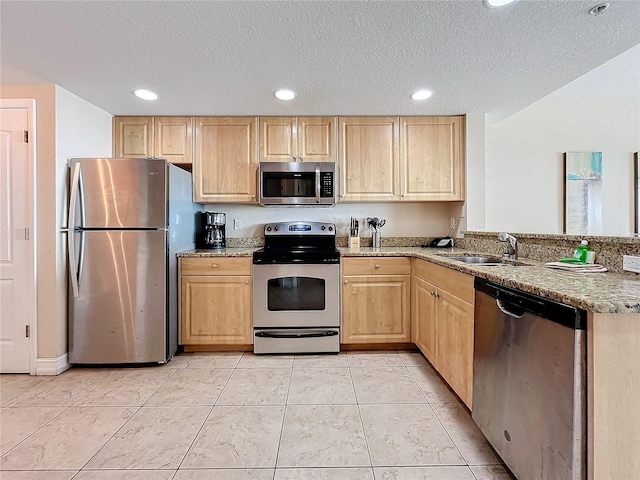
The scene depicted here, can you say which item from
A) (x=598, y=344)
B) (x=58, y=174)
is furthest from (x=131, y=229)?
(x=598, y=344)

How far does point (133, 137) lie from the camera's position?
288 centimetres

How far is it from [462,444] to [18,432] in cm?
233

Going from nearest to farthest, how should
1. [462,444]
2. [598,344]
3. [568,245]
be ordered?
[598,344], [462,444], [568,245]

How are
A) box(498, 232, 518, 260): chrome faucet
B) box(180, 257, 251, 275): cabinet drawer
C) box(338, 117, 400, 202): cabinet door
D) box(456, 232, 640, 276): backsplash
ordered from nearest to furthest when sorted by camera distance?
box(456, 232, 640, 276): backsplash, box(498, 232, 518, 260): chrome faucet, box(180, 257, 251, 275): cabinet drawer, box(338, 117, 400, 202): cabinet door

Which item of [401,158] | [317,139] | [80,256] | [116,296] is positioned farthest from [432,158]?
[80,256]

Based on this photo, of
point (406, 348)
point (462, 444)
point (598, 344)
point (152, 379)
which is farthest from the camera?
point (406, 348)

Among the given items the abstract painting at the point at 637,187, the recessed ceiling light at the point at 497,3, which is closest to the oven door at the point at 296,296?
the recessed ceiling light at the point at 497,3

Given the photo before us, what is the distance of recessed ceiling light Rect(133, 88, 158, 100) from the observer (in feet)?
7.72

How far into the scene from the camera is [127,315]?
2.35 meters

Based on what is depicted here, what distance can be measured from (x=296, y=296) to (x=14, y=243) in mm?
2145

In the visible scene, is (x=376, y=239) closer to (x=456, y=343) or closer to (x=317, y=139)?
(x=317, y=139)

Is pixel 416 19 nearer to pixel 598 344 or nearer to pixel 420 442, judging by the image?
pixel 598 344

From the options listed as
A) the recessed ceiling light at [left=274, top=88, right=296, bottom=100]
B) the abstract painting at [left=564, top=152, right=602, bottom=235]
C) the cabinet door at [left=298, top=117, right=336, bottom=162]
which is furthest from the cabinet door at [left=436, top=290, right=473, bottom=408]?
the abstract painting at [left=564, top=152, right=602, bottom=235]

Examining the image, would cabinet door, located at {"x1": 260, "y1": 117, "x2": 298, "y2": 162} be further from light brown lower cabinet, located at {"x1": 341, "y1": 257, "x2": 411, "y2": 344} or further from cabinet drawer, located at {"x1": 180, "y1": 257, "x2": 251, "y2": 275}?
light brown lower cabinet, located at {"x1": 341, "y1": 257, "x2": 411, "y2": 344}
